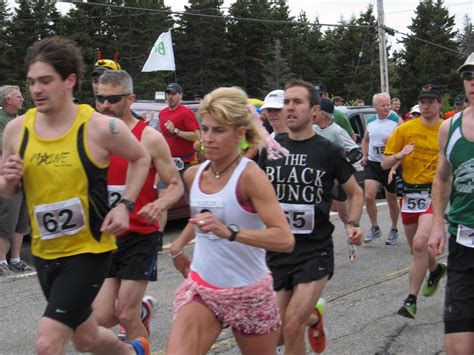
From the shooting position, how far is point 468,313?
369 centimetres

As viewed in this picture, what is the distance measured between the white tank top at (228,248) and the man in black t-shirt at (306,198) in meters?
1.03

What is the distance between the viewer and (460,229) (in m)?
3.85

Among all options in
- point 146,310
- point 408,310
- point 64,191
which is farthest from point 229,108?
point 408,310

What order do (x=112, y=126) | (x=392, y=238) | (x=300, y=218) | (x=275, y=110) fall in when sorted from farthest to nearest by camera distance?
(x=392, y=238), (x=275, y=110), (x=300, y=218), (x=112, y=126)

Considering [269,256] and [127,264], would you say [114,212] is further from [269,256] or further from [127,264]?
[269,256]

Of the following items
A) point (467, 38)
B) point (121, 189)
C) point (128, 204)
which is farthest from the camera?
point (467, 38)

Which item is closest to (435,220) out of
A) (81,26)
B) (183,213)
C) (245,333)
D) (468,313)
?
(468,313)

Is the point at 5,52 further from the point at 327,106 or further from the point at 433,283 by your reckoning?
the point at 433,283

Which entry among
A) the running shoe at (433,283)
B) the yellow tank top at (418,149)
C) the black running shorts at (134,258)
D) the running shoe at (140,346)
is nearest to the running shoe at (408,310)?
the running shoe at (433,283)

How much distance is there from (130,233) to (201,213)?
1.53 meters

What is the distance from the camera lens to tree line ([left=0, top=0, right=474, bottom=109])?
5409cm

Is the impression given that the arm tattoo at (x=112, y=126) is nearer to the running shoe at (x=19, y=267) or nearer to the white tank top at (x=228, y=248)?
the white tank top at (x=228, y=248)

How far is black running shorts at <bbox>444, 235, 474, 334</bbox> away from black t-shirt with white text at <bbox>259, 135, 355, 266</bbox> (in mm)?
904

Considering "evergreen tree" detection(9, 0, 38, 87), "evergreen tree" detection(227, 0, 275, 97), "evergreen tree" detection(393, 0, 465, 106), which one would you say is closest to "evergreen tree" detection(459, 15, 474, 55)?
"evergreen tree" detection(393, 0, 465, 106)
